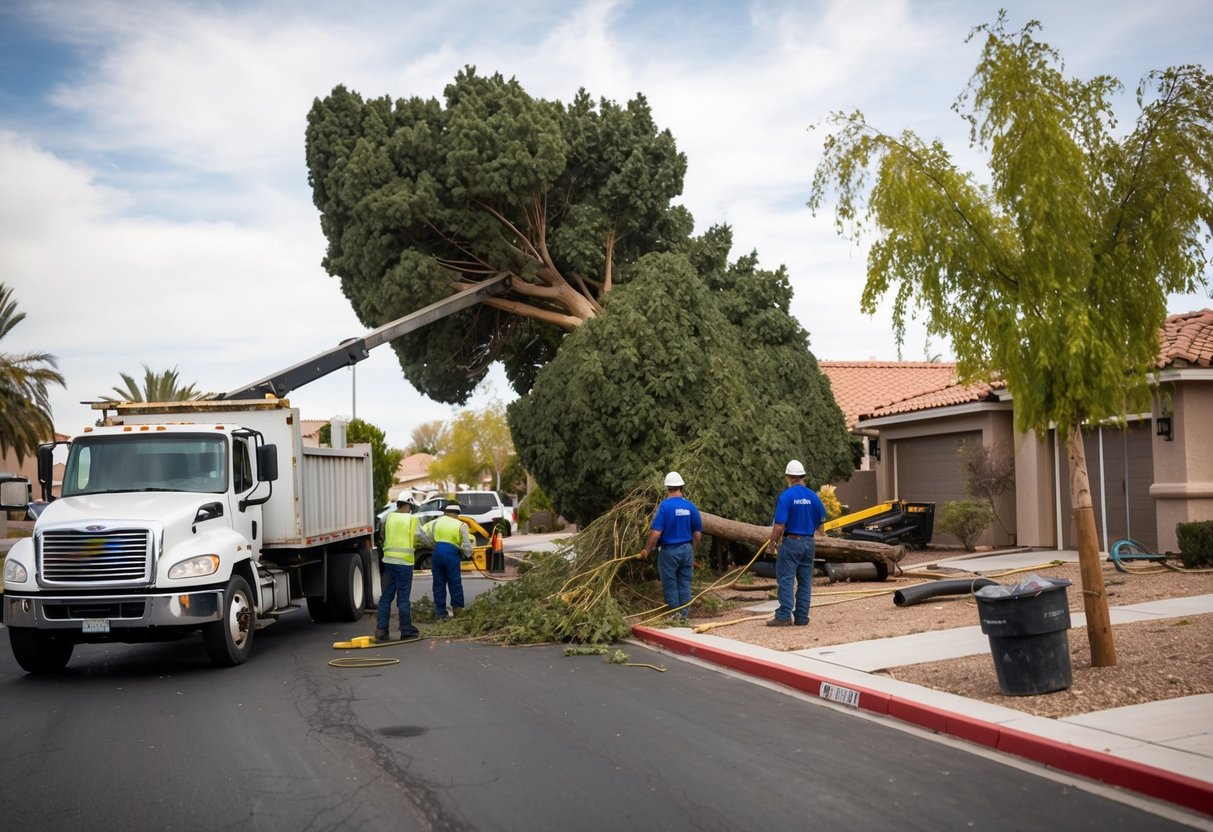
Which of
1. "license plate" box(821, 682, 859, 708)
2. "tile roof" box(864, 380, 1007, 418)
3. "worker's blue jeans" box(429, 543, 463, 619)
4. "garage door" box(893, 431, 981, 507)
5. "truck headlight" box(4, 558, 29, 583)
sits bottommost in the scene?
"license plate" box(821, 682, 859, 708)

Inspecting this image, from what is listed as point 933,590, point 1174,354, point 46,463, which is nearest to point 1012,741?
point 933,590

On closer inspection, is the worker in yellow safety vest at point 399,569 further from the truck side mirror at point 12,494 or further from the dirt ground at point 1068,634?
the truck side mirror at point 12,494

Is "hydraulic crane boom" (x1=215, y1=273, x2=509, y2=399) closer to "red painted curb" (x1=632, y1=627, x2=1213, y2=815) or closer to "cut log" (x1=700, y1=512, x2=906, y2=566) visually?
"cut log" (x1=700, y1=512, x2=906, y2=566)

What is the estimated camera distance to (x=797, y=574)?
13375 millimetres

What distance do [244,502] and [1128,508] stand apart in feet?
49.0

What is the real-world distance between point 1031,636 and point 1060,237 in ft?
10.5

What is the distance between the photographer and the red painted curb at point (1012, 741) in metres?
6.08

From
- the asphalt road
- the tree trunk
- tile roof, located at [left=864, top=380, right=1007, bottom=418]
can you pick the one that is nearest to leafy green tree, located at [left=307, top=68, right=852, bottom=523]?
tile roof, located at [left=864, top=380, right=1007, bottom=418]

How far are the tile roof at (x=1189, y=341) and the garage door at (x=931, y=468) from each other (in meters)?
5.13

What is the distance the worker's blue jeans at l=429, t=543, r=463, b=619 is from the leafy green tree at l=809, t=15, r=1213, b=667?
7638 mm

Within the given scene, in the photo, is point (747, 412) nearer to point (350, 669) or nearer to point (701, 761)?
point (350, 669)

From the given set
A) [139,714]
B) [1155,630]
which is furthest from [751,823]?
[1155,630]

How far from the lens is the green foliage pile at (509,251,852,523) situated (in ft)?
64.6

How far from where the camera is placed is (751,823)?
594 cm
